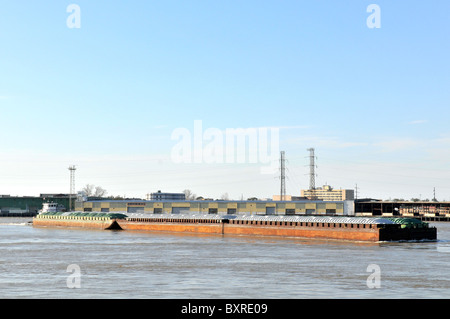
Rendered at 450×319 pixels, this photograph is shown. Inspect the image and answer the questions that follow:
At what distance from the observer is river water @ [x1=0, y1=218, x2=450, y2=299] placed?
39.8 m

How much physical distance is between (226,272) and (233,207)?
127354 mm

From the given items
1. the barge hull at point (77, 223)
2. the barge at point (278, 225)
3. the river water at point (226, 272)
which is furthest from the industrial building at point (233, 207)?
the river water at point (226, 272)

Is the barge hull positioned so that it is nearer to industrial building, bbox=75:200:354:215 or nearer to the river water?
industrial building, bbox=75:200:354:215

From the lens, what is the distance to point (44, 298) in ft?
123

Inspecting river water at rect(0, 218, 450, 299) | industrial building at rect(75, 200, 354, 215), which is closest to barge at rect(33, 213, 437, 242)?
river water at rect(0, 218, 450, 299)

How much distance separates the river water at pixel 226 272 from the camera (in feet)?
131

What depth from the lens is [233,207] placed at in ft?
581

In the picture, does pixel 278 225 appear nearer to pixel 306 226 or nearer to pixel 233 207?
pixel 306 226

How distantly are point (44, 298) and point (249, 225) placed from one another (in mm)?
71259

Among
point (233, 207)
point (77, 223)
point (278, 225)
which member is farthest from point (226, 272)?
point (233, 207)

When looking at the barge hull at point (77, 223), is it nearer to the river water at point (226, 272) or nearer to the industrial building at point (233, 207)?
the industrial building at point (233, 207)
